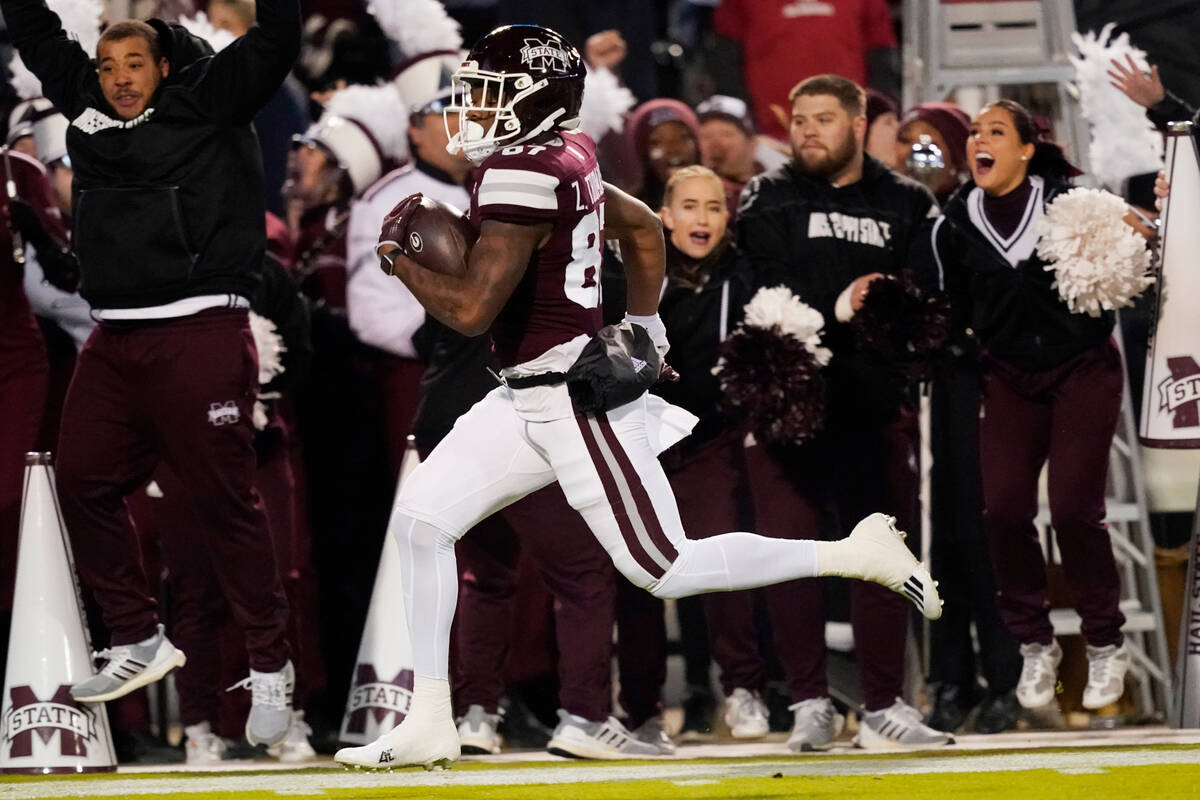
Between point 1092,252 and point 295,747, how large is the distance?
3.21 meters

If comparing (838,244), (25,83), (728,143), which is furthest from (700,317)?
(25,83)

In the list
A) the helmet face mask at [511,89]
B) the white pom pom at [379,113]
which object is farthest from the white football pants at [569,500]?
the white pom pom at [379,113]

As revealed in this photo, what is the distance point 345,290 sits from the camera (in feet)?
25.0

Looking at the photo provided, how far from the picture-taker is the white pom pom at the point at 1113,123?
7.26 meters

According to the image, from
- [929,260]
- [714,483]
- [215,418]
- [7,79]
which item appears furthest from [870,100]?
[7,79]

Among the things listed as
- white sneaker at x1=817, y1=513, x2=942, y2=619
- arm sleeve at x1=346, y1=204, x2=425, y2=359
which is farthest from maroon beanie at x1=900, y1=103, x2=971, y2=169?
white sneaker at x1=817, y1=513, x2=942, y2=619

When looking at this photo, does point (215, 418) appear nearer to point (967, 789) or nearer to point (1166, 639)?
point (967, 789)

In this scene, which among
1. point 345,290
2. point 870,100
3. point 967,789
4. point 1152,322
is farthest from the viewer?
point 870,100

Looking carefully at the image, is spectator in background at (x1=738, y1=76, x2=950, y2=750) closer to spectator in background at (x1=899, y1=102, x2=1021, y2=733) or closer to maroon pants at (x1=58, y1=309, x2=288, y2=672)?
spectator in background at (x1=899, y1=102, x2=1021, y2=733)

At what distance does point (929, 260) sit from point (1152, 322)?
0.80 meters

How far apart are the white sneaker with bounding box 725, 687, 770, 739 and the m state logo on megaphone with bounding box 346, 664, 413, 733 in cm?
115

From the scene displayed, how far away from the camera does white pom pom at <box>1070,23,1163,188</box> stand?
7262 millimetres

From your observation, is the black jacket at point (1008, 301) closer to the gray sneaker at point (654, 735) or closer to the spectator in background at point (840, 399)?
the spectator in background at point (840, 399)

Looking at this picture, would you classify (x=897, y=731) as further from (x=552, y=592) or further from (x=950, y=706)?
(x=552, y=592)
